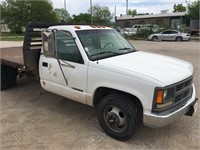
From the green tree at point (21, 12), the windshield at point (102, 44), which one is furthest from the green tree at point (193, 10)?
the windshield at point (102, 44)

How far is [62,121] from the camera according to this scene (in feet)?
14.6

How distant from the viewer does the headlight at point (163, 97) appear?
125 inches

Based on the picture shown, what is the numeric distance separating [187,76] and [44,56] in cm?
276

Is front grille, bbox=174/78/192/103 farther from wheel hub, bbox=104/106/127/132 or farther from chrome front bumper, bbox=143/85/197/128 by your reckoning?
wheel hub, bbox=104/106/127/132

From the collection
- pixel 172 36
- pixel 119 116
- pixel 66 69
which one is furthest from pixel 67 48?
pixel 172 36

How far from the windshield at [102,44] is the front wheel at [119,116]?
826 millimetres

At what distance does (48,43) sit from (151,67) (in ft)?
6.78

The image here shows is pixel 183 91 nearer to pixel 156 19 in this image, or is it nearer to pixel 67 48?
pixel 67 48

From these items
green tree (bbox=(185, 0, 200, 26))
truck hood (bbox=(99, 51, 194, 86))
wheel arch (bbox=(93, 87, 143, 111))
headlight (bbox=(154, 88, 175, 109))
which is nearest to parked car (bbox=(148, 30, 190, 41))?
green tree (bbox=(185, 0, 200, 26))

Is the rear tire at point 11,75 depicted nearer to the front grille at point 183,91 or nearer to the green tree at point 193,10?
the front grille at point 183,91

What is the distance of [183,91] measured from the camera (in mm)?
3578

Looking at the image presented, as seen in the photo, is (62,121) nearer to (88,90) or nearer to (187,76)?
(88,90)

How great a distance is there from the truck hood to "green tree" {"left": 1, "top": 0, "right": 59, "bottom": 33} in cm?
4237

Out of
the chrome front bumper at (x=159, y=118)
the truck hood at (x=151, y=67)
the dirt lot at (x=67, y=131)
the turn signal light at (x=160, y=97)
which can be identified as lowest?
the dirt lot at (x=67, y=131)
